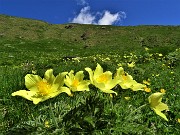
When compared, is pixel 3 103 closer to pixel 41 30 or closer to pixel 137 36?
pixel 137 36

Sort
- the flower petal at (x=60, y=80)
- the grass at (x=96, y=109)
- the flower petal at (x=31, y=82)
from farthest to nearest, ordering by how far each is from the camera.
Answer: the grass at (x=96, y=109) → the flower petal at (x=31, y=82) → the flower petal at (x=60, y=80)

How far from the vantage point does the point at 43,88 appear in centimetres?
294

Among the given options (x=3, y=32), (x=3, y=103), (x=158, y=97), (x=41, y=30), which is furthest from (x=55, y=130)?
(x=41, y=30)

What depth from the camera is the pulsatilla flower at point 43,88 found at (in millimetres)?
2895

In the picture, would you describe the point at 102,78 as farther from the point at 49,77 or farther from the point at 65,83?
the point at 49,77

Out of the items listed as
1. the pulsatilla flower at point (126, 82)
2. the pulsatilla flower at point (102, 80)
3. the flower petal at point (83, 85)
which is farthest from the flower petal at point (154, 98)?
the flower petal at point (83, 85)

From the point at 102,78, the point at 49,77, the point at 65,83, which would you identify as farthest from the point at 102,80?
the point at 49,77

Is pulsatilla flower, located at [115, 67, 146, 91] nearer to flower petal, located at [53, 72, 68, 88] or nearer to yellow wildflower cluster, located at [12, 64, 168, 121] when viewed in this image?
yellow wildflower cluster, located at [12, 64, 168, 121]

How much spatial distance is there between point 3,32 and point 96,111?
58896 mm

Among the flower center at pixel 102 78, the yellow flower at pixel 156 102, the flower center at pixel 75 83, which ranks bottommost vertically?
the yellow flower at pixel 156 102

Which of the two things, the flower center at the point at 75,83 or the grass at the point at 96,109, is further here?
the grass at the point at 96,109

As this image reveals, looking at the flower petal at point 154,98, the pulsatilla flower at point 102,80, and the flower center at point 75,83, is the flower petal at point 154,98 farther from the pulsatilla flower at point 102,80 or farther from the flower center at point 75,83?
the flower center at point 75,83

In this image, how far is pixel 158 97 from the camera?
3.33 meters

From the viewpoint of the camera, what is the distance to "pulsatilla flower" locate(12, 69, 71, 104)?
114 inches
